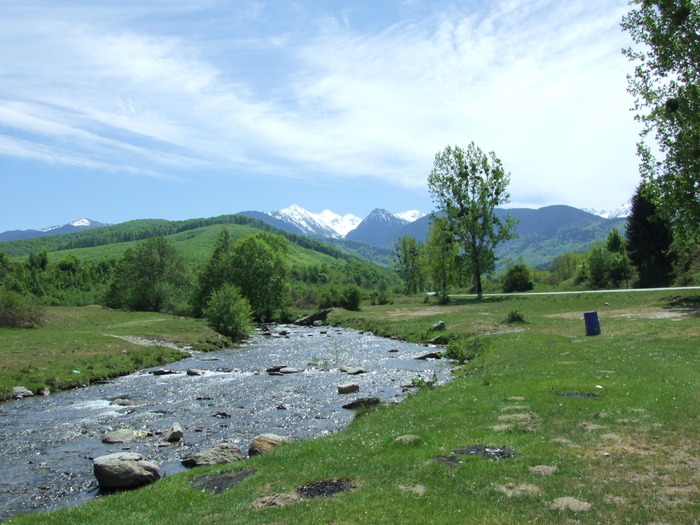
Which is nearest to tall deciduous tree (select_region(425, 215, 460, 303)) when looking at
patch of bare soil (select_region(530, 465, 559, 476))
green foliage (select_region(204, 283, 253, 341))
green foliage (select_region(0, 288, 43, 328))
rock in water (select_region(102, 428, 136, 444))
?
green foliage (select_region(204, 283, 253, 341))

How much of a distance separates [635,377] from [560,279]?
345 ft

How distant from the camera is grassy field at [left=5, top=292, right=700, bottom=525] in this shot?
9.44 metres

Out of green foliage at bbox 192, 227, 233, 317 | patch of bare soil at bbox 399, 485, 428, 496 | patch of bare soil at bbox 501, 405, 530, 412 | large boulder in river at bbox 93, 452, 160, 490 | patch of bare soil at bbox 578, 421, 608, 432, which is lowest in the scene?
large boulder in river at bbox 93, 452, 160, 490

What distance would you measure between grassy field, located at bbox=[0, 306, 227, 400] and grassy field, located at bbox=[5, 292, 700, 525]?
22629 millimetres

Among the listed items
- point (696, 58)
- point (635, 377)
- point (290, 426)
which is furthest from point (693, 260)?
point (290, 426)

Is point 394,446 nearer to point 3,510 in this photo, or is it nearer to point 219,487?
point 219,487

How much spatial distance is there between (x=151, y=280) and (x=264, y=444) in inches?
3451

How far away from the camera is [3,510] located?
13820 mm

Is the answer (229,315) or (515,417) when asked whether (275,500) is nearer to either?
(515,417)

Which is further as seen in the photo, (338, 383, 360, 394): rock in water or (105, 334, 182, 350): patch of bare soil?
(105, 334, 182, 350): patch of bare soil

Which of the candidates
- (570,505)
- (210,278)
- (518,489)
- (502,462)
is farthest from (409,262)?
(570,505)

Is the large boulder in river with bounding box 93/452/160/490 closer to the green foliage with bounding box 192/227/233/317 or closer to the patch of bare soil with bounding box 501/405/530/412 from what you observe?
the patch of bare soil with bounding box 501/405/530/412

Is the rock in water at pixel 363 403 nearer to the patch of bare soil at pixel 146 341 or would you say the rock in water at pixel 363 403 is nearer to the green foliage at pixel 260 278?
the patch of bare soil at pixel 146 341

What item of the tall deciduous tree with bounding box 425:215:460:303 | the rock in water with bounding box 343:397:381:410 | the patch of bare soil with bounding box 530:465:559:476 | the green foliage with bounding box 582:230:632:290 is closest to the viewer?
the patch of bare soil with bounding box 530:465:559:476
